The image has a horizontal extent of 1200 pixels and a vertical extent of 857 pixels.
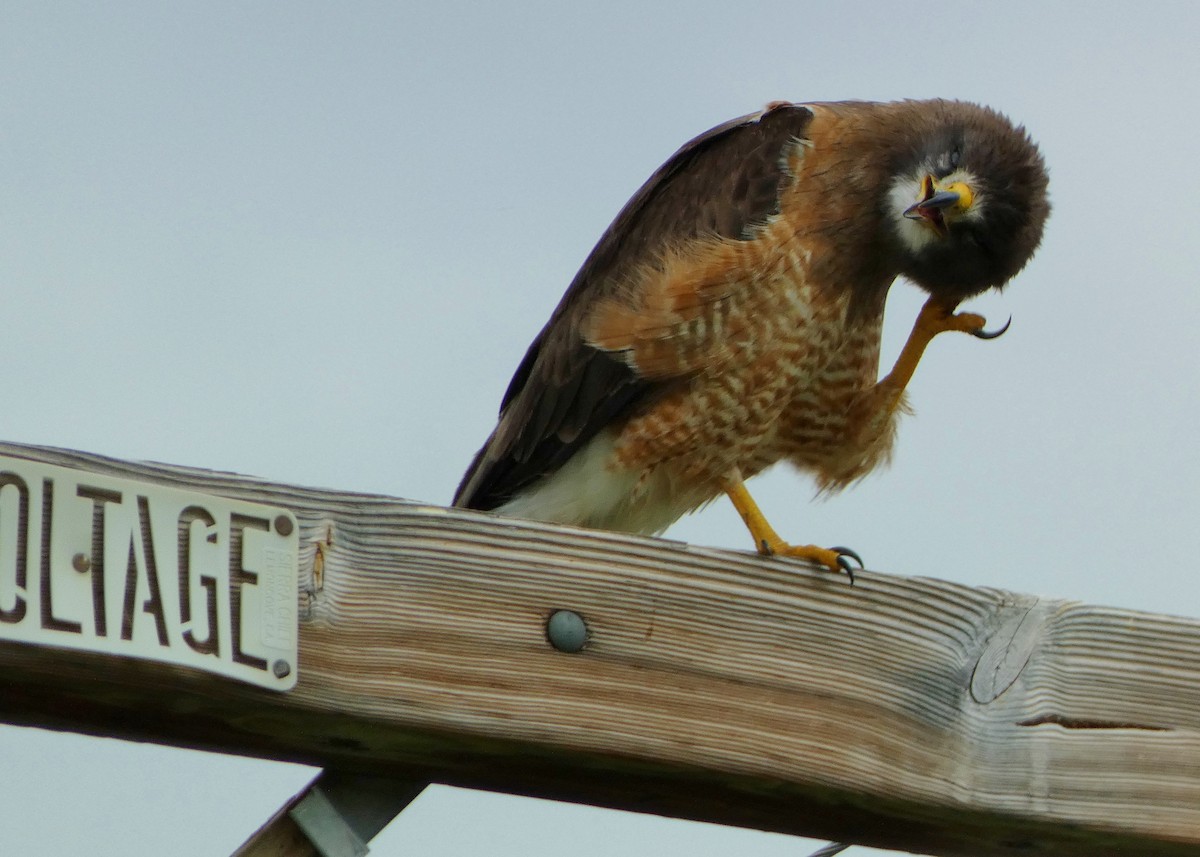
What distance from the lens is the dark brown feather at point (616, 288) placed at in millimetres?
3205

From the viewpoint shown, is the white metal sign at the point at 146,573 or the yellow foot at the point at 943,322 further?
the yellow foot at the point at 943,322

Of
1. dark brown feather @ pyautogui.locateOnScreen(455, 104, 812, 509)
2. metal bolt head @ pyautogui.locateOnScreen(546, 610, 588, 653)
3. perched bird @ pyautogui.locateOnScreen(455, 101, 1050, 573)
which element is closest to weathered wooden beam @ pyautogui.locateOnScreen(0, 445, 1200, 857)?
metal bolt head @ pyautogui.locateOnScreen(546, 610, 588, 653)

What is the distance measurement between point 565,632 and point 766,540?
3.26ft

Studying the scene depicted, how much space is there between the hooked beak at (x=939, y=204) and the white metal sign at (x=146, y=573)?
175 centimetres

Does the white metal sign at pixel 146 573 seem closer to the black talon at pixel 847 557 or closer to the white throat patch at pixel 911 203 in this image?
the black talon at pixel 847 557

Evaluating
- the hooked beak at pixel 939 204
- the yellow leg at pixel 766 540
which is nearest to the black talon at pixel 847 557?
the yellow leg at pixel 766 540

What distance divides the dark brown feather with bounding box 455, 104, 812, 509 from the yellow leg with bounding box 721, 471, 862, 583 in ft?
0.82

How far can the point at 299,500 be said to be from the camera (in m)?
1.85

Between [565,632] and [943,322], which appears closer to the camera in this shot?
[565,632]

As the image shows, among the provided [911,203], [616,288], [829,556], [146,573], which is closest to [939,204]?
[911,203]

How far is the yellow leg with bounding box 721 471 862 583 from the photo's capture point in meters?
2.25

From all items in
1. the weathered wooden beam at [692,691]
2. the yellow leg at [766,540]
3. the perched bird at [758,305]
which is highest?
the perched bird at [758,305]

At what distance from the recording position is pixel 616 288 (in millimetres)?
3289

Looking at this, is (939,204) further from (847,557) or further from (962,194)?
(847,557)
